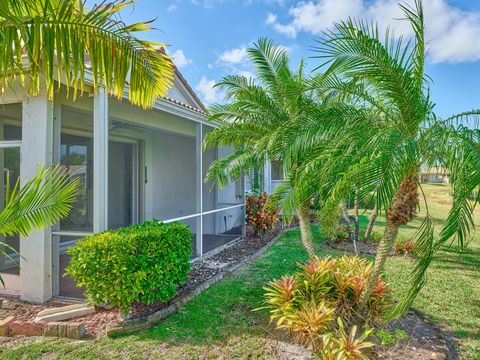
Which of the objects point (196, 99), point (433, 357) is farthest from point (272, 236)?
point (433, 357)

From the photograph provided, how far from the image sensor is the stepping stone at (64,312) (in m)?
4.75

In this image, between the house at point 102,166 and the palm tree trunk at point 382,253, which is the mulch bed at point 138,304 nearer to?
the house at point 102,166

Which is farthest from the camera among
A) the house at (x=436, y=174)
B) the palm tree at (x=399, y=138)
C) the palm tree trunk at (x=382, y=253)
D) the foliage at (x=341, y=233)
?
the foliage at (x=341, y=233)

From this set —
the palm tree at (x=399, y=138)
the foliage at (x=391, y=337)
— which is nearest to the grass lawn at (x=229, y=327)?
the palm tree at (x=399, y=138)

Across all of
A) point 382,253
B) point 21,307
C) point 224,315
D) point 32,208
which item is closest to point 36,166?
point 32,208

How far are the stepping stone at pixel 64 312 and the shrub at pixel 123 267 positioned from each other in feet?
1.70

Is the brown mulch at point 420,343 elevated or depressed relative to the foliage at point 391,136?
depressed

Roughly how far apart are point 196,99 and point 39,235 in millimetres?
9694

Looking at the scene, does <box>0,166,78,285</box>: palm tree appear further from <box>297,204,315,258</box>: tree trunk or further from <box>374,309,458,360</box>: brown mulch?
<box>374,309,458,360</box>: brown mulch

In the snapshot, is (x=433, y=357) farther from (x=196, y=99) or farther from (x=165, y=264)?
(x=196, y=99)

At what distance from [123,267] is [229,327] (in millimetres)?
1786

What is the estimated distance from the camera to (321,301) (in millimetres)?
4574

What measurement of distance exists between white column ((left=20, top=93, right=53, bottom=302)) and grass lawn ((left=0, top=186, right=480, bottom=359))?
49.5 inches

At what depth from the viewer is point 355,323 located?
187 inches
